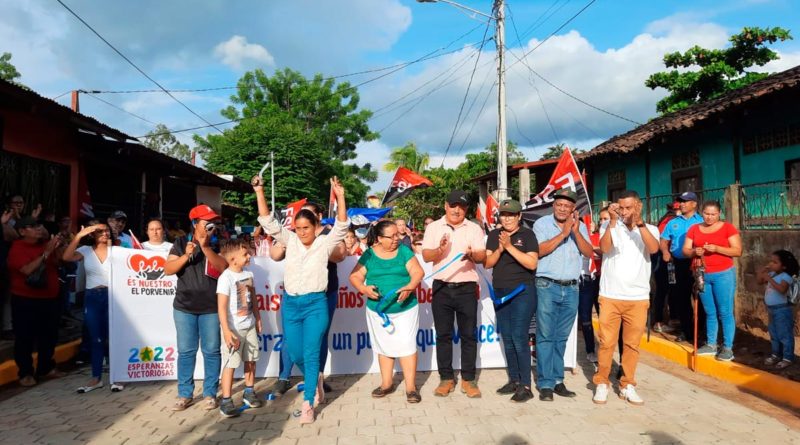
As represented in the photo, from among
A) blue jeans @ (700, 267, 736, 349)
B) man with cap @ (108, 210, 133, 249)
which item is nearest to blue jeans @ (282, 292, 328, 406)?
man with cap @ (108, 210, 133, 249)

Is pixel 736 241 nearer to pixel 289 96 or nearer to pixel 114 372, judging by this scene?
pixel 114 372

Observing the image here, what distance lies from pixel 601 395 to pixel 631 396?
0.88ft

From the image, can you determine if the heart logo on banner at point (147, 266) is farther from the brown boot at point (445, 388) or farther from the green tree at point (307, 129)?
the green tree at point (307, 129)

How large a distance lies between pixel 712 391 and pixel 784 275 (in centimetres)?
164

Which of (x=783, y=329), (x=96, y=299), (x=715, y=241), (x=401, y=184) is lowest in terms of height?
(x=783, y=329)

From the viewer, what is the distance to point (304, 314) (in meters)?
4.69

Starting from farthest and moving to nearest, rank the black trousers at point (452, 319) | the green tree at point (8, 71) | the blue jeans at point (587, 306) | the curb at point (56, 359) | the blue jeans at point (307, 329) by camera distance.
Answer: the green tree at point (8, 71), the blue jeans at point (587, 306), the curb at point (56, 359), the black trousers at point (452, 319), the blue jeans at point (307, 329)

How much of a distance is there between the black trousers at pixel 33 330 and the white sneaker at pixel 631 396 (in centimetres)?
588

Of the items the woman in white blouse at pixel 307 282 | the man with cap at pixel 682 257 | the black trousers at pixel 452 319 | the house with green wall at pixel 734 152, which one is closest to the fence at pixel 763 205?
the house with green wall at pixel 734 152

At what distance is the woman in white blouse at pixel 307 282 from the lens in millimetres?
4629

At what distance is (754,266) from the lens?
818cm

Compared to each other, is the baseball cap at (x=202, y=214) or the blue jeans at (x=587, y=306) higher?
the baseball cap at (x=202, y=214)

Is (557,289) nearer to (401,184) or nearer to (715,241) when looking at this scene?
(715,241)

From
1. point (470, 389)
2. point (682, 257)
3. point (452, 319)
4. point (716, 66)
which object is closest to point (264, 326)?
point (452, 319)
